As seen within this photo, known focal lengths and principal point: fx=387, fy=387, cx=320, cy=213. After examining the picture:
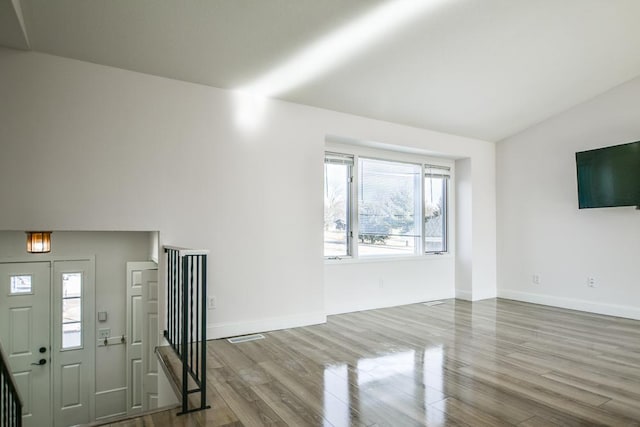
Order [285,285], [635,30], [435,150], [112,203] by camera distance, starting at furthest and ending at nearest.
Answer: [435,150] < [285,285] < [635,30] < [112,203]

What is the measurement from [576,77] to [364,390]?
424 cm

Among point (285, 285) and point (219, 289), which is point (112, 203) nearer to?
point (219, 289)

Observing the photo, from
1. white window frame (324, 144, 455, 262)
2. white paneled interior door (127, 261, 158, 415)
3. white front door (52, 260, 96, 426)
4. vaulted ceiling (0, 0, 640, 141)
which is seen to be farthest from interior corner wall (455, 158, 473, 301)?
white front door (52, 260, 96, 426)

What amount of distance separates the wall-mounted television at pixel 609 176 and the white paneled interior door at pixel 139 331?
17.4 ft

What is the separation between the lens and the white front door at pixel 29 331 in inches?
157

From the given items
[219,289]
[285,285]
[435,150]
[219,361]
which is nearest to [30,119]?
[219,289]

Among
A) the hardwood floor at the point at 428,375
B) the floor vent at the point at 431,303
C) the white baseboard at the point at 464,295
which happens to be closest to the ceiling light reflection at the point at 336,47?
the hardwood floor at the point at 428,375

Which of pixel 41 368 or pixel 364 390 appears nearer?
pixel 364 390

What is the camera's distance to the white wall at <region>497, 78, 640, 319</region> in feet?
15.4

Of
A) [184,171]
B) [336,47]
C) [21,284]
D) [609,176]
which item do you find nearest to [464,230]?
[609,176]

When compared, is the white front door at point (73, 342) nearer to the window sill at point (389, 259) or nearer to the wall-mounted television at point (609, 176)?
the window sill at point (389, 259)

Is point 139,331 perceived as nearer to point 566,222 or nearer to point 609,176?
point 566,222

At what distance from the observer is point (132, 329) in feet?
14.6

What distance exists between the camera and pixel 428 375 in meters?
2.86
